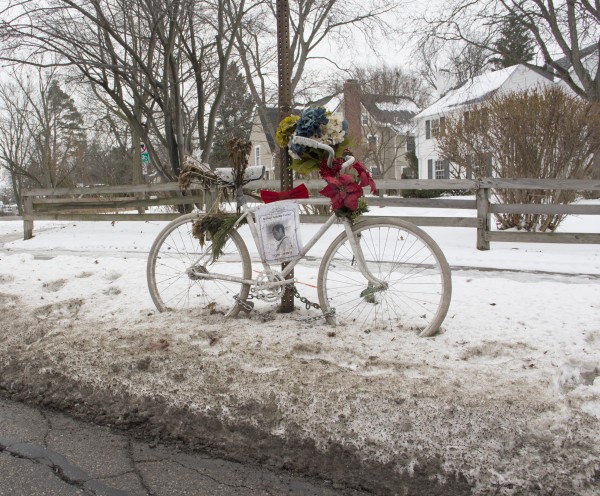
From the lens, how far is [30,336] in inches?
149

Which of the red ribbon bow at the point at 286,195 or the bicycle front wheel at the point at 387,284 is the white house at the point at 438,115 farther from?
the red ribbon bow at the point at 286,195

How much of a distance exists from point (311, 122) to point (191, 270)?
1.49m

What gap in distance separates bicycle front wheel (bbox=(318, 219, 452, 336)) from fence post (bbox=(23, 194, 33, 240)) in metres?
10.7

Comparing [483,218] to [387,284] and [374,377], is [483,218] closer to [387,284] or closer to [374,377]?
[387,284]

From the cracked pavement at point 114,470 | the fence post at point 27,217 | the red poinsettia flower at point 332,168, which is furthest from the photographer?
the fence post at point 27,217

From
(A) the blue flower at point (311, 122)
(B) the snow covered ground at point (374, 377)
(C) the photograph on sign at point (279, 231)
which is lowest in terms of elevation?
(B) the snow covered ground at point (374, 377)

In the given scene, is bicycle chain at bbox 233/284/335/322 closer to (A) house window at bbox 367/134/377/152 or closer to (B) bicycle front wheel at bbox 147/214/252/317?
(B) bicycle front wheel at bbox 147/214/252/317

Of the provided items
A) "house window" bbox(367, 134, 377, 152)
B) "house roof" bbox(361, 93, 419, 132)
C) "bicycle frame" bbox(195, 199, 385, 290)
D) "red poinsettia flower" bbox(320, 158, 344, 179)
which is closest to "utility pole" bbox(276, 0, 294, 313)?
"bicycle frame" bbox(195, 199, 385, 290)

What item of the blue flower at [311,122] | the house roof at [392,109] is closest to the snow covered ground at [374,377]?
the blue flower at [311,122]

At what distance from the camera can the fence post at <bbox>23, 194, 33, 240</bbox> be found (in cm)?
1256

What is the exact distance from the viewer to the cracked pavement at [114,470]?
85.5 inches

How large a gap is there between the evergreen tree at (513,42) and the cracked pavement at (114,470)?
66.1 feet

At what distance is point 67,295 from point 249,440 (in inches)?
121

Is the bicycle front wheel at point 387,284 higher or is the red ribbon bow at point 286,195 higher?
the red ribbon bow at point 286,195
